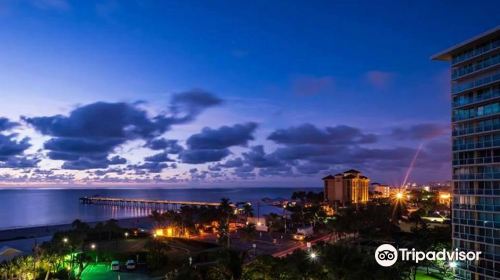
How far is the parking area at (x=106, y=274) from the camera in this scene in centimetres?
4021

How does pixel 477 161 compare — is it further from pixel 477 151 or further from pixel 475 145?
pixel 475 145

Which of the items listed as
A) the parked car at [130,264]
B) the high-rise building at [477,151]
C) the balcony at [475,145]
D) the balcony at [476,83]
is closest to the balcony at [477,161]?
the high-rise building at [477,151]

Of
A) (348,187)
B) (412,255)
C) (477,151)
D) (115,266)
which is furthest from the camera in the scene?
(348,187)

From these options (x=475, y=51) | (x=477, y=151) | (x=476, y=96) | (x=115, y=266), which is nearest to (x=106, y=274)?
(x=115, y=266)

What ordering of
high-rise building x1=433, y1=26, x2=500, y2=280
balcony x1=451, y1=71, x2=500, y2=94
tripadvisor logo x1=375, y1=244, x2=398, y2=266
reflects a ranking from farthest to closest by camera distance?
1. balcony x1=451, y1=71, x2=500, y2=94
2. high-rise building x1=433, y1=26, x2=500, y2=280
3. tripadvisor logo x1=375, y1=244, x2=398, y2=266

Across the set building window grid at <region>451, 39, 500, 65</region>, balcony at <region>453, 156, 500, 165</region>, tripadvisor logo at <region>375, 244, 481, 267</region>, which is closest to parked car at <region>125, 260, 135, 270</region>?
tripadvisor logo at <region>375, 244, 481, 267</region>

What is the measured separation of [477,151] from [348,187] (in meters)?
154

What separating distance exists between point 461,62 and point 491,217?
585 inches

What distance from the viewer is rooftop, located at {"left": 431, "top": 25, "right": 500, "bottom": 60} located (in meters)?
35.8

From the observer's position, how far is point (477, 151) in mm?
38000

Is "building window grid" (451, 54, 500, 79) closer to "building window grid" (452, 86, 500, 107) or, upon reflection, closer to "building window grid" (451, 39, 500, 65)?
"building window grid" (451, 39, 500, 65)

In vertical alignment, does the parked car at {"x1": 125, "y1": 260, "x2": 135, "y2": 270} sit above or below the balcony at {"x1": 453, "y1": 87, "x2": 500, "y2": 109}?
below

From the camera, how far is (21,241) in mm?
75000

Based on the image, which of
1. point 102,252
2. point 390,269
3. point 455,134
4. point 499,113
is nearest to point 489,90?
point 499,113
